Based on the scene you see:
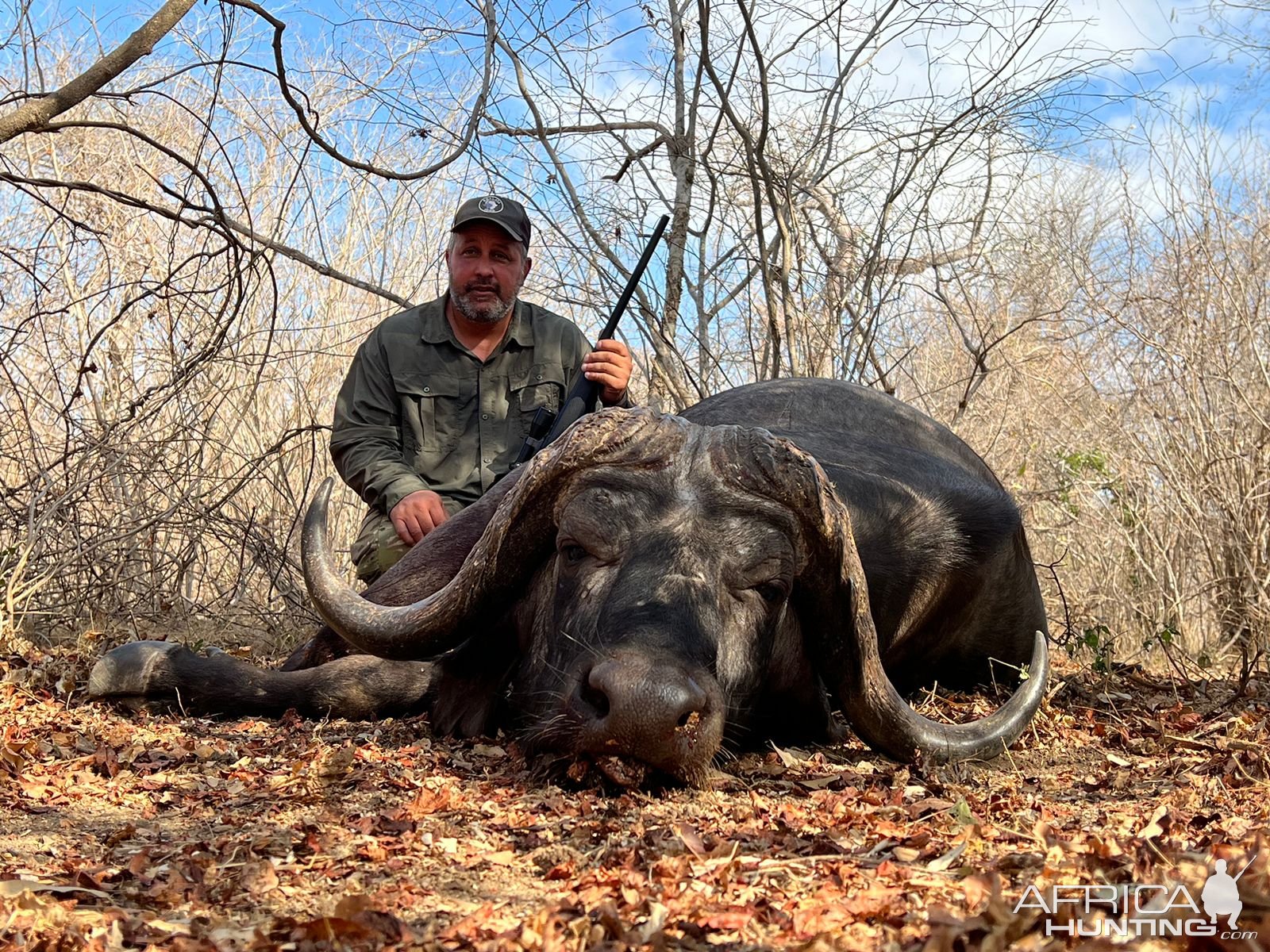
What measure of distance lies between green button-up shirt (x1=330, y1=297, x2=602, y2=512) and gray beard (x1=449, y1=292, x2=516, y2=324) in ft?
0.39

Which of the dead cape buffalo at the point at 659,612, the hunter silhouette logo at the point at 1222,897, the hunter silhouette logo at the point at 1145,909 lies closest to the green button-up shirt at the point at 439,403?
the dead cape buffalo at the point at 659,612

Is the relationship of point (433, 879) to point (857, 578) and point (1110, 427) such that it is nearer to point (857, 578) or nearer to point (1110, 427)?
point (857, 578)

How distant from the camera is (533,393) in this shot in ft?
21.8

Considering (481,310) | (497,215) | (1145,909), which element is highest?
(497,215)

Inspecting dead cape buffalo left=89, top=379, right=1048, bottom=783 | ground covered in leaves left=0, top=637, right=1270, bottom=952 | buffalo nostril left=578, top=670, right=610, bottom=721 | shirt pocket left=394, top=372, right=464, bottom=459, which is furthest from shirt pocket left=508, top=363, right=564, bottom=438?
buffalo nostril left=578, top=670, right=610, bottom=721

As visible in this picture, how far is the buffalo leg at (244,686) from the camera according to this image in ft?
14.7

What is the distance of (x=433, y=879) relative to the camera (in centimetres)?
256

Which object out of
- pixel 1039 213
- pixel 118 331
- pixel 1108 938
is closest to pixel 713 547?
pixel 1108 938

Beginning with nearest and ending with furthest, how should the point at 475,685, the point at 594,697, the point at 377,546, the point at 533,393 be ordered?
the point at 594,697
the point at 475,685
the point at 377,546
the point at 533,393

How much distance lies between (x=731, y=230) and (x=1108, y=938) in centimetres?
655

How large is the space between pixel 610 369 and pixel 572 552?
6.65 feet

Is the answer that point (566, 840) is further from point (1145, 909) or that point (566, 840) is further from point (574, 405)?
point (574, 405)

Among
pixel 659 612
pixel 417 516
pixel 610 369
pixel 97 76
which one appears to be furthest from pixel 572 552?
pixel 97 76

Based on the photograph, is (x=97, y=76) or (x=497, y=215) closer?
(x=97, y=76)
